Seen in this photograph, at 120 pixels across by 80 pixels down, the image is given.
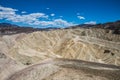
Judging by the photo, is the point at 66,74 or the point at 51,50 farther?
the point at 51,50

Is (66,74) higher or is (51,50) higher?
(66,74)

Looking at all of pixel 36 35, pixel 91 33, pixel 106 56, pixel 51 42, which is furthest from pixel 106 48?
pixel 91 33

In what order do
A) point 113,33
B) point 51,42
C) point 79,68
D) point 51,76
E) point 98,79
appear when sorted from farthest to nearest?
point 113,33
point 51,42
point 79,68
point 51,76
point 98,79

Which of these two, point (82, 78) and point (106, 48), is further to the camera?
point (106, 48)

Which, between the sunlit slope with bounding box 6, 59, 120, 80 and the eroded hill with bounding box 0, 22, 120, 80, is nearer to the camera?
the sunlit slope with bounding box 6, 59, 120, 80

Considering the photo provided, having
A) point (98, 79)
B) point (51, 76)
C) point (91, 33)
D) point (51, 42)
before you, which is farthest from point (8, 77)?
point (91, 33)

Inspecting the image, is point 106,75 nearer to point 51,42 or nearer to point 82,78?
point 82,78

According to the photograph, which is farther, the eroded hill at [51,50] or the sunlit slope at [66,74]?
the eroded hill at [51,50]

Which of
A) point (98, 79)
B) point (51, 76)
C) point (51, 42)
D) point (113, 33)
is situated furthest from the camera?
point (113, 33)

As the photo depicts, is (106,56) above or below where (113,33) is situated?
below
